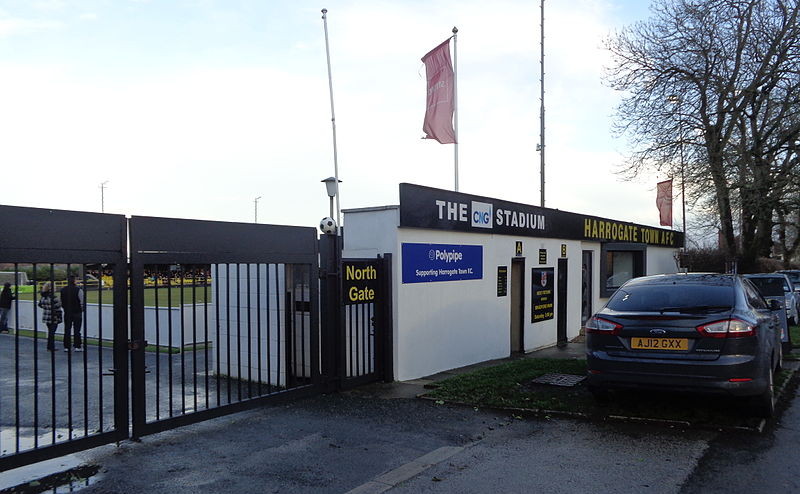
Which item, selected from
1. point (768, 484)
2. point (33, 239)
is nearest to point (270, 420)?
point (33, 239)

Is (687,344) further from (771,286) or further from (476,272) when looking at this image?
(771,286)

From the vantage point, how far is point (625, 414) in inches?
270

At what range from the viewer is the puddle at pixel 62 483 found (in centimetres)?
465

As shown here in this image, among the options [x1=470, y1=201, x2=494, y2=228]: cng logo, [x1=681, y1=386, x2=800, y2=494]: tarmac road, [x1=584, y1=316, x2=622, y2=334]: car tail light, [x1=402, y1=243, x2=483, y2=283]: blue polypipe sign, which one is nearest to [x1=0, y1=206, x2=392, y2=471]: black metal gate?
[x1=402, y1=243, x2=483, y2=283]: blue polypipe sign

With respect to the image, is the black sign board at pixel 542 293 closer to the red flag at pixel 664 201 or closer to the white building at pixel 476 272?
the white building at pixel 476 272

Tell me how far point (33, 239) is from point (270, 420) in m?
3.01

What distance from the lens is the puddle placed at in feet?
15.3

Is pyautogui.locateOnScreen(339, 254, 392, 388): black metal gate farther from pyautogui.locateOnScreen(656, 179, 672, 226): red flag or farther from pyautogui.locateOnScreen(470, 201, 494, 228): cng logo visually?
pyautogui.locateOnScreen(656, 179, 672, 226): red flag

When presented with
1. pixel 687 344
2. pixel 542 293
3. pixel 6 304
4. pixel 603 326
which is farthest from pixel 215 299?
pixel 542 293

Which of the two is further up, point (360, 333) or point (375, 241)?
point (375, 241)

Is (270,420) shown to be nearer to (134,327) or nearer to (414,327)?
(134,327)

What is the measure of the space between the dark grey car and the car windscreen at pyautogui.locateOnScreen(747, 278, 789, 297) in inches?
468

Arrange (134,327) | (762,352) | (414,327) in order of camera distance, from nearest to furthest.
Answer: (134,327) → (762,352) → (414,327)

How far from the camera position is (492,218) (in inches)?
468
